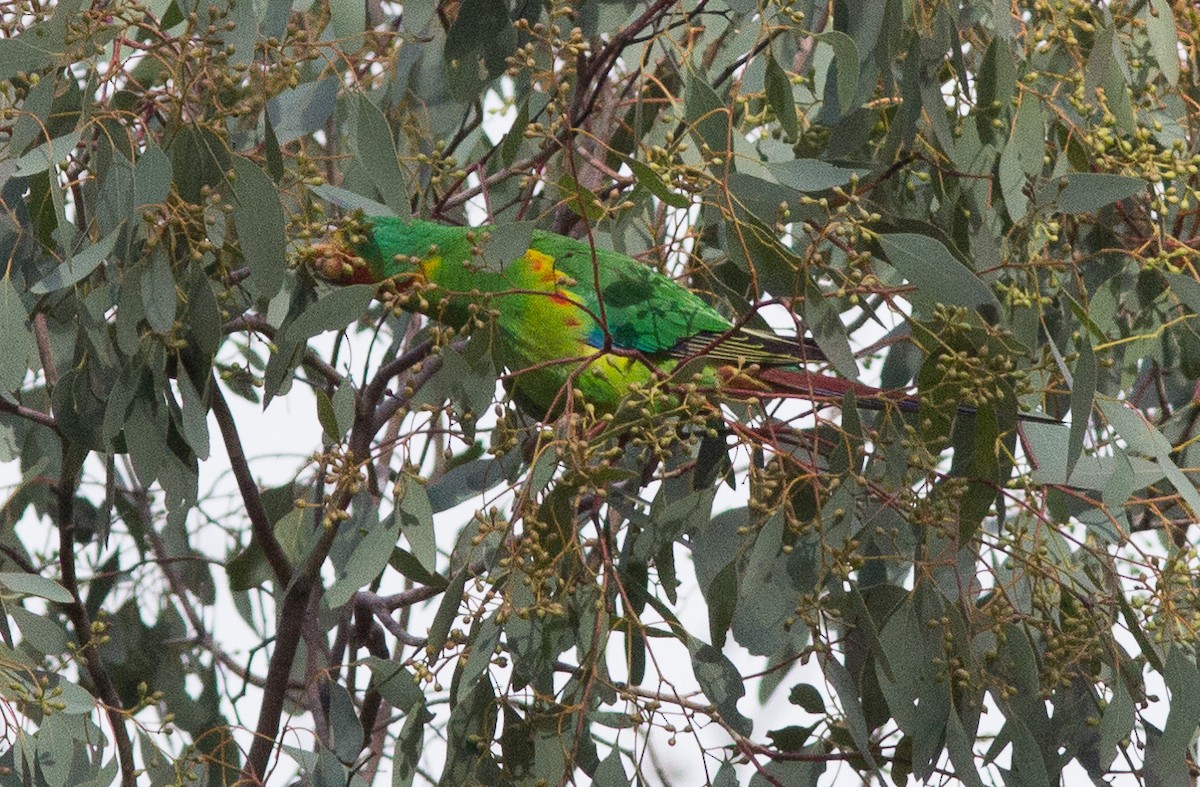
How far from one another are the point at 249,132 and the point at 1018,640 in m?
1.78

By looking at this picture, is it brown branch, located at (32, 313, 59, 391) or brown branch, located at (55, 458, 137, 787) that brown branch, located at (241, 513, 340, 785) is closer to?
brown branch, located at (55, 458, 137, 787)

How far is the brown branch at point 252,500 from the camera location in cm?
240

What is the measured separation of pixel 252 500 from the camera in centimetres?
247

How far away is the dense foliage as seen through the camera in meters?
1.92

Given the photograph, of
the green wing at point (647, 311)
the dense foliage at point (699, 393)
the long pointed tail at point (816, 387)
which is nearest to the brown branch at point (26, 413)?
the dense foliage at point (699, 393)

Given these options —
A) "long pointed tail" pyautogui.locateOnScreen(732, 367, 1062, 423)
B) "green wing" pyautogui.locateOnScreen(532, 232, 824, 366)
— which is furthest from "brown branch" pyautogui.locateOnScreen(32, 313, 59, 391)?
"long pointed tail" pyautogui.locateOnScreen(732, 367, 1062, 423)

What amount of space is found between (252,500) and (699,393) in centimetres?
88

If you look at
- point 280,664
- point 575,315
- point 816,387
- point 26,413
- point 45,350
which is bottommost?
point 280,664

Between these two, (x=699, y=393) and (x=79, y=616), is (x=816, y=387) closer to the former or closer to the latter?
(x=699, y=393)

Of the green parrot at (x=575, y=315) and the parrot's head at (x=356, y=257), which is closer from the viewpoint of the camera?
the parrot's head at (x=356, y=257)

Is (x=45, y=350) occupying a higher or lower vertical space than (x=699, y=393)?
higher

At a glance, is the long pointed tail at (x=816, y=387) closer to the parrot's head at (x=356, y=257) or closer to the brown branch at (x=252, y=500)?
the parrot's head at (x=356, y=257)

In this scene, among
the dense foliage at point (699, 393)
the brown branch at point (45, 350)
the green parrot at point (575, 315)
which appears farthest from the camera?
the brown branch at point (45, 350)

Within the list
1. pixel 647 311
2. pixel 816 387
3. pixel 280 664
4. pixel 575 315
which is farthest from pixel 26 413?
pixel 816 387
